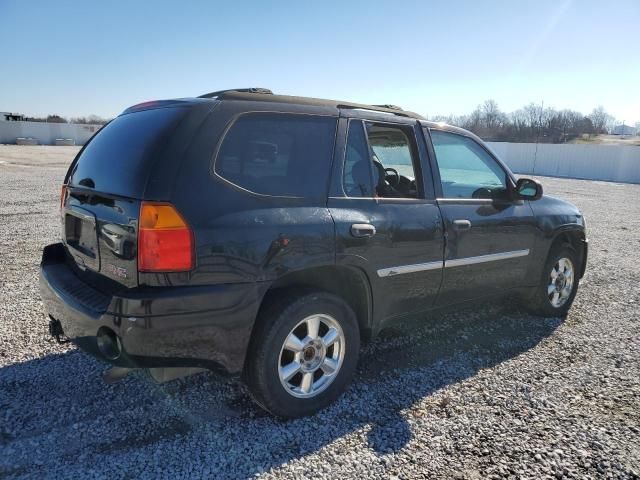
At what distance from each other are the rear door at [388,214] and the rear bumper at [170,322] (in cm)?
75

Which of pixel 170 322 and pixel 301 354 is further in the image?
pixel 301 354

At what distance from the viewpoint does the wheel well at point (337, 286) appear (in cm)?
284

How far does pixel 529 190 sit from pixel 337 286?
2.14 m

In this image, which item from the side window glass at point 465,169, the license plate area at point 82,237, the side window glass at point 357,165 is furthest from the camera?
the side window glass at point 465,169

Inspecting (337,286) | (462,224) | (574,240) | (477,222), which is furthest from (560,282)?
(337,286)

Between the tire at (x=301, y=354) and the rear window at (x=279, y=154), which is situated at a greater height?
the rear window at (x=279, y=154)

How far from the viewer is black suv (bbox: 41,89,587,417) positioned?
242 centimetres

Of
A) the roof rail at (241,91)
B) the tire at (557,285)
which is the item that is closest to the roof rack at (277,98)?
the roof rail at (241,91)

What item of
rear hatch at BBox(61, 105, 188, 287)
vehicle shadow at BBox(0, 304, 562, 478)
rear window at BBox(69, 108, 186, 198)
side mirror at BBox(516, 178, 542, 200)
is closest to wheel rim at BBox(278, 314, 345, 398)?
vehicle shadow at BBox(0, 304, 562, 478)

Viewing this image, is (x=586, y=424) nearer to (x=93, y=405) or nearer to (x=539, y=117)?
(x=93, y=405)

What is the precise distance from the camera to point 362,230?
9.91ft

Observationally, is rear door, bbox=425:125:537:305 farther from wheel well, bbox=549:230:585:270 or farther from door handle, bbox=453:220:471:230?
wheel well, bbox=549:230:585:270

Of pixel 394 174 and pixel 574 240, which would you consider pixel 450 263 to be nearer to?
pixel 394 174

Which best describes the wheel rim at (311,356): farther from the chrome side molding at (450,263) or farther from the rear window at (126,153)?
the rear window at (126,153)
